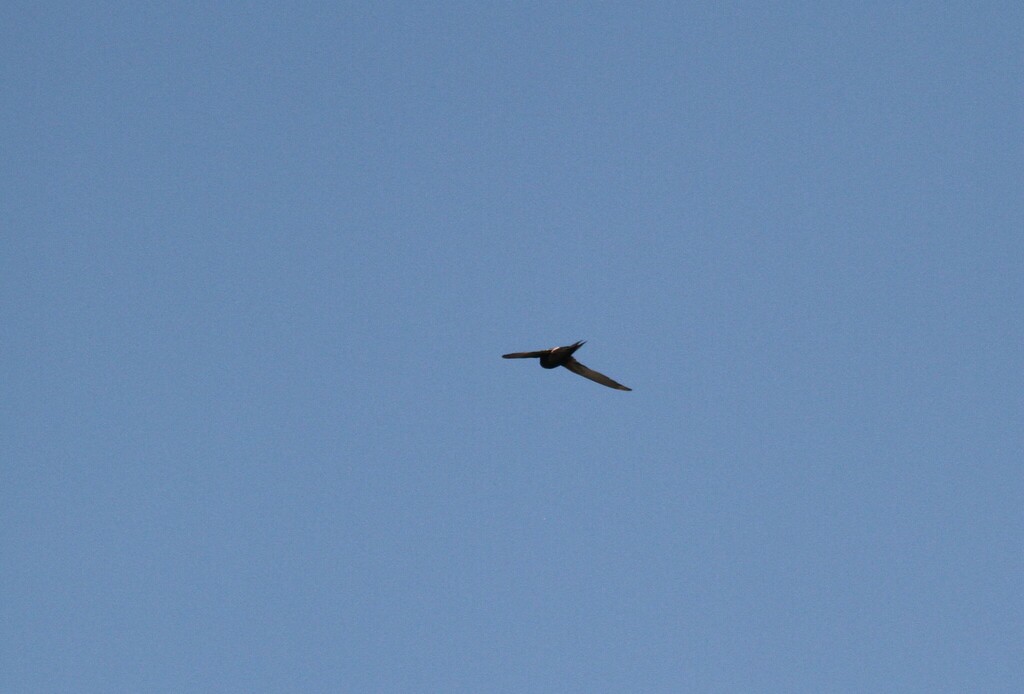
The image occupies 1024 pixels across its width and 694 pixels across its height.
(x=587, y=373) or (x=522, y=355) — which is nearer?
(x=522, y=355)

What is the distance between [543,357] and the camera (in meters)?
44.6

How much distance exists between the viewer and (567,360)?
4478 cm

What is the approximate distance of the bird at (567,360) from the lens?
44.2 m

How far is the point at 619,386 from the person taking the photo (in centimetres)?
4456

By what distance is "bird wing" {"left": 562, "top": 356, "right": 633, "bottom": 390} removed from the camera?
44.8 meters

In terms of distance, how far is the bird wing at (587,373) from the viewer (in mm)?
44812

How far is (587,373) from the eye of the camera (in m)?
45.2

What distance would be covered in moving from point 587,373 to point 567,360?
1.16 meters

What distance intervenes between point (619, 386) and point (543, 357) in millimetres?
3629

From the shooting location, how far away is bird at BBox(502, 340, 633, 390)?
44188 millimetres
